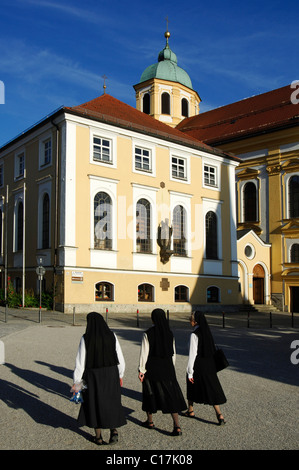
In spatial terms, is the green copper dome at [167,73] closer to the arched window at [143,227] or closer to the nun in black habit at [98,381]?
the arched window at [143,227]

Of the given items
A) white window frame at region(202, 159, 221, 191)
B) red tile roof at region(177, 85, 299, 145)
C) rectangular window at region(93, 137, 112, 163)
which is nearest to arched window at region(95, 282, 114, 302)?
rectangular window at region(93, 137, 112, 163)

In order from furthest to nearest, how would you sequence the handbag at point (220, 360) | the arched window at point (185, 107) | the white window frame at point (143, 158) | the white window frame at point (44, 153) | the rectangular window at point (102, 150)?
1. the arched window at point (185, 107)
2. the white window frame at point (143, 158)
3. the white window frame at point (44, 153)
4. the rectangular window at point (102, 150)
5. the handbag at point (220, 360)

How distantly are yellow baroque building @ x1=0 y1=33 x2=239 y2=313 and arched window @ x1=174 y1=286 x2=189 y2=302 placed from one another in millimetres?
64

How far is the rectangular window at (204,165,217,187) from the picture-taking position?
116 ft

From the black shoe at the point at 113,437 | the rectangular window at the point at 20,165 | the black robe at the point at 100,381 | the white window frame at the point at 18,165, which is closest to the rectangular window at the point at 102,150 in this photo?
the white window frame at the point at 18,165

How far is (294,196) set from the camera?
38.9 meters

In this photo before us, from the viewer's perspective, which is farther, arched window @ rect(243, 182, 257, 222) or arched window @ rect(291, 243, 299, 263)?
arched window @ rect(243, 182, 257, 222)

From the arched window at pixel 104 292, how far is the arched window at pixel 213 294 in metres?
8.10

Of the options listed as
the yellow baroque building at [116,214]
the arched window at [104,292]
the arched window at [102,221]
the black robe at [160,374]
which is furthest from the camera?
the arched window at [102,221]

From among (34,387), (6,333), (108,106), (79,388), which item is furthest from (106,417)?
(108,106)

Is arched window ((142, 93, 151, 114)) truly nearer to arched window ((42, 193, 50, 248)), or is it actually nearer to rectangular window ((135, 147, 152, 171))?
rectangular window ((135, 147, 152, 171))

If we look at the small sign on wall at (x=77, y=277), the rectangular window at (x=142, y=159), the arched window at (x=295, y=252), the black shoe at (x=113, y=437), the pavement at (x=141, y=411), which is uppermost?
the rectangular window at (x=142, y=159)

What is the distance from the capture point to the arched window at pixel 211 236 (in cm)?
3472

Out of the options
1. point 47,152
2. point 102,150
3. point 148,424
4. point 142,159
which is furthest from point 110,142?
point 148,424
